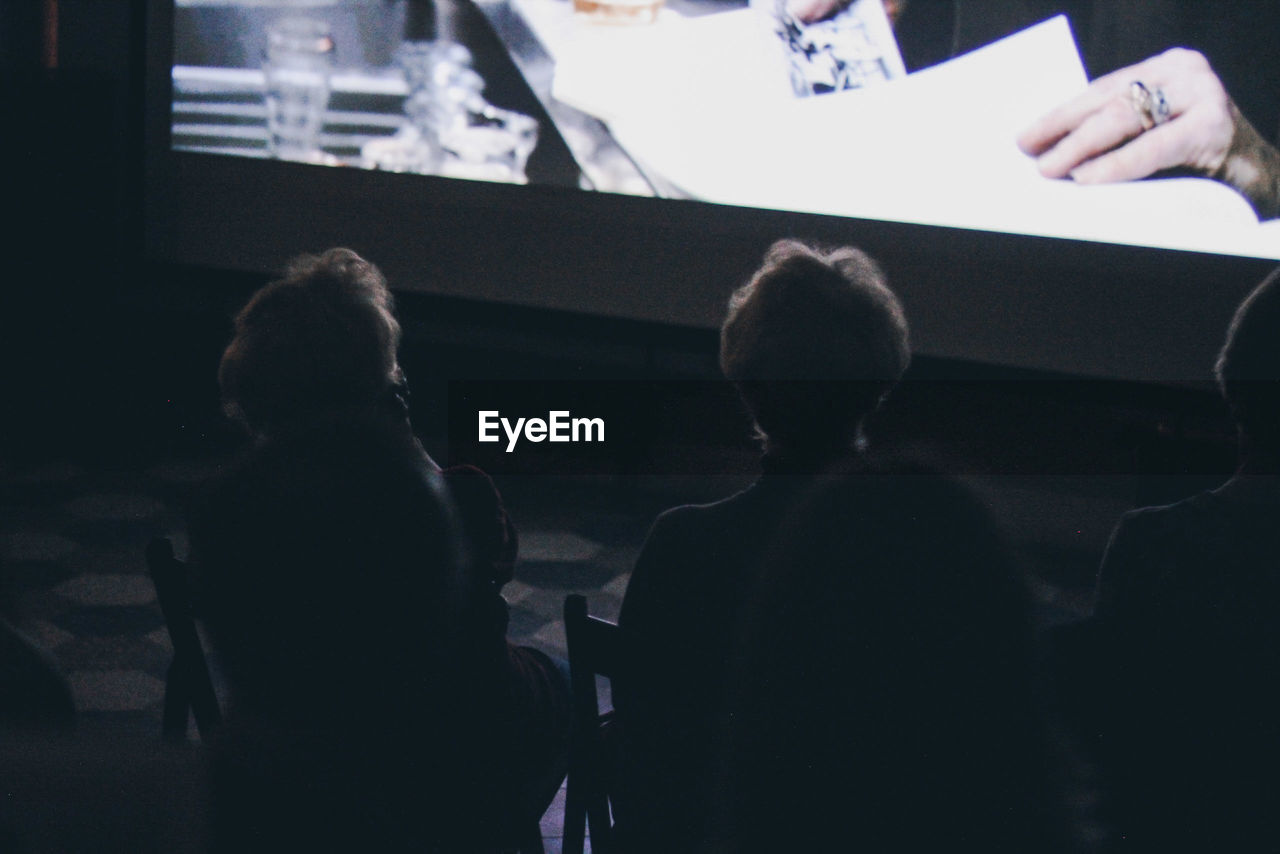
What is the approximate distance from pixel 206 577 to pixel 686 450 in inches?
107

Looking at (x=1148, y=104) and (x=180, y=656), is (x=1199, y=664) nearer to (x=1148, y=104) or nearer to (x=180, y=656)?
(x=180, y=656)

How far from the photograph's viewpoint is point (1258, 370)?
51.9 inches

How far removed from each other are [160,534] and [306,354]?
7.24ft

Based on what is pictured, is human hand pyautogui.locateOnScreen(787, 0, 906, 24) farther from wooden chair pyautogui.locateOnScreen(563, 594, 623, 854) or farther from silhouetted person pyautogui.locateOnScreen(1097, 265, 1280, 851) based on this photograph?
wooden chair pyautogui.locateOnScreen(563, 594, 623, 854)

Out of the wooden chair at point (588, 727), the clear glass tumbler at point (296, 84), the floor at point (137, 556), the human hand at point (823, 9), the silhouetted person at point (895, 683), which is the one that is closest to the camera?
the silhouetted person at point (895, 683)

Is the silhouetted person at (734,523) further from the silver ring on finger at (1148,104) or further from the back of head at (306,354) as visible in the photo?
the silver ring on finger at (1148,104)

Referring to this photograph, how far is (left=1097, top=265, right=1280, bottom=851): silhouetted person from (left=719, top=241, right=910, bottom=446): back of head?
1.06ft

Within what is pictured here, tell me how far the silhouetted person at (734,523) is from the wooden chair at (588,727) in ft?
0.08

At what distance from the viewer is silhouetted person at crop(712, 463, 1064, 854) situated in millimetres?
1077

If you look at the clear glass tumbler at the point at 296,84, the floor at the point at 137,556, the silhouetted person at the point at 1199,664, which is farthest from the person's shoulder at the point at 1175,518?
the clear glass tumbler at the point at 296,84

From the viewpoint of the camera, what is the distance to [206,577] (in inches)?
50.9

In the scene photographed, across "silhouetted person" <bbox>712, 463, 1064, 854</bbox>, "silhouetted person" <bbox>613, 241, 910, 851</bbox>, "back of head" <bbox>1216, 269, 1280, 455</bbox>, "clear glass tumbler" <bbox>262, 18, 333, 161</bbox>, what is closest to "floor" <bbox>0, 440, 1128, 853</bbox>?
"clear glass tumbler" <bbox>262, 18, 333, 161</bbox>

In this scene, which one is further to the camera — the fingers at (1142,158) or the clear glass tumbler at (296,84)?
the clear glass tumbler at (296,84)

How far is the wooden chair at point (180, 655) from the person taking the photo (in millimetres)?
1369
